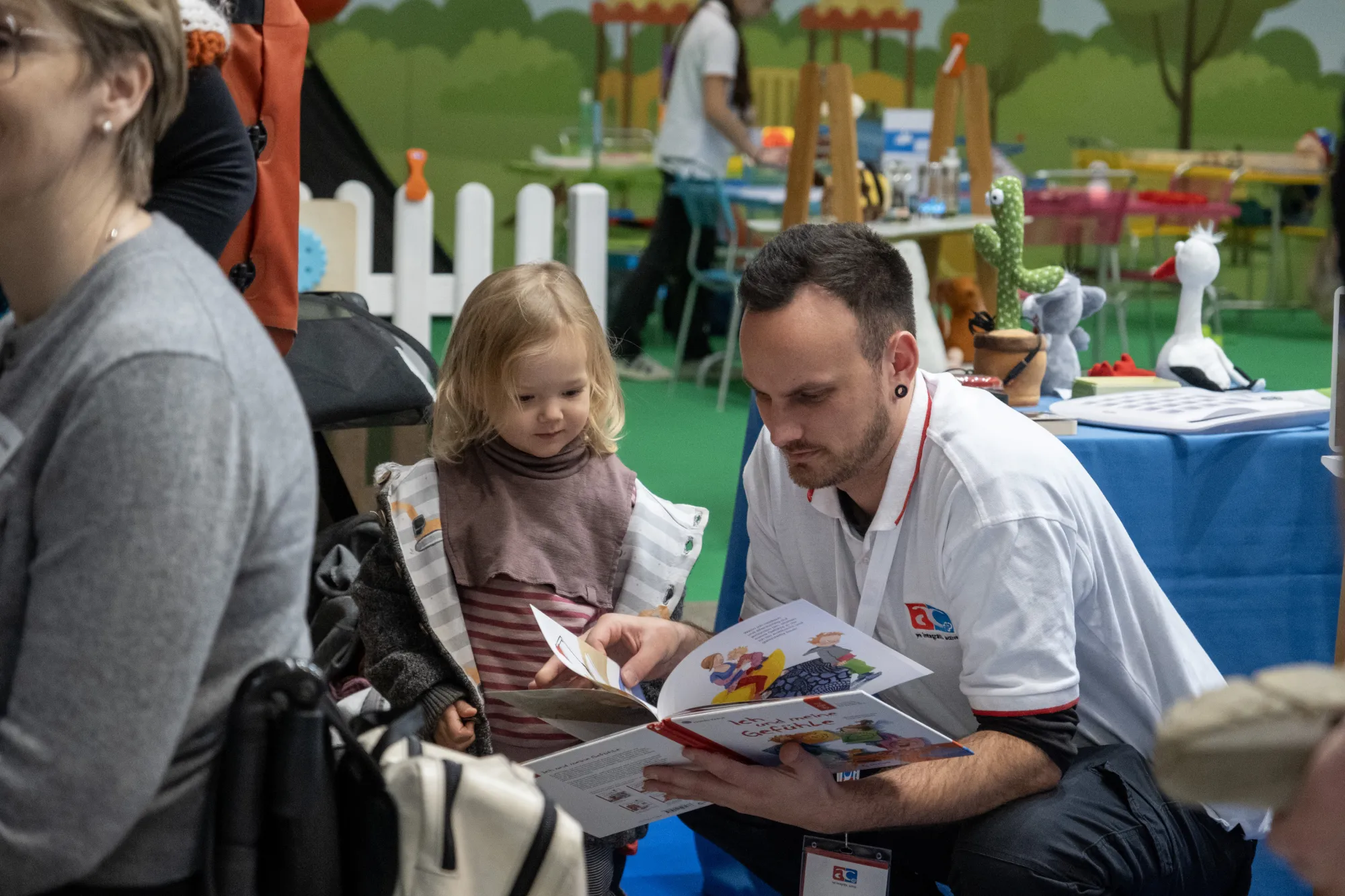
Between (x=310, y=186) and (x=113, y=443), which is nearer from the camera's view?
(x=113, y=443)

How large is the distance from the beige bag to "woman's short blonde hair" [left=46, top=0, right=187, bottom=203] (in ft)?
1.63

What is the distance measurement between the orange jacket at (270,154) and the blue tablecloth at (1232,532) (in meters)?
0.91

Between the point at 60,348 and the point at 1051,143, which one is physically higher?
the point at 1051,143

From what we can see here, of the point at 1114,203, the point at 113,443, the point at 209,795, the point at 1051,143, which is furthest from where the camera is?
the point at 1051,143

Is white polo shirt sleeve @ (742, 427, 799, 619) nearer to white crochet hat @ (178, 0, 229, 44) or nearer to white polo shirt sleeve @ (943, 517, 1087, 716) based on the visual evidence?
white polo shirt sleeve @ (943, 517, 1087, 716)

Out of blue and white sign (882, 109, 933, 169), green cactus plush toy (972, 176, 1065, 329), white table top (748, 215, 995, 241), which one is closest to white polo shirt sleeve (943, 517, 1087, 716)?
green cactus plush toy (972, 176, 1065, 329)

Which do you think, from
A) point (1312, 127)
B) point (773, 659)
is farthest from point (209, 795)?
point (1312, 127)

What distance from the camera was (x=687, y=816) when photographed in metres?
2.22

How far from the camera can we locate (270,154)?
2.62 m

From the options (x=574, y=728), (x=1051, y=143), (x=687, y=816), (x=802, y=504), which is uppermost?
(x=1051, y=143)

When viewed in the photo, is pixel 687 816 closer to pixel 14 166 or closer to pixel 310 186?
pixel 14 166

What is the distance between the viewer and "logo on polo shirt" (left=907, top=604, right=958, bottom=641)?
1866mm

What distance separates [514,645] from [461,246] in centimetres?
271

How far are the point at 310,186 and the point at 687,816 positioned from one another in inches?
256
